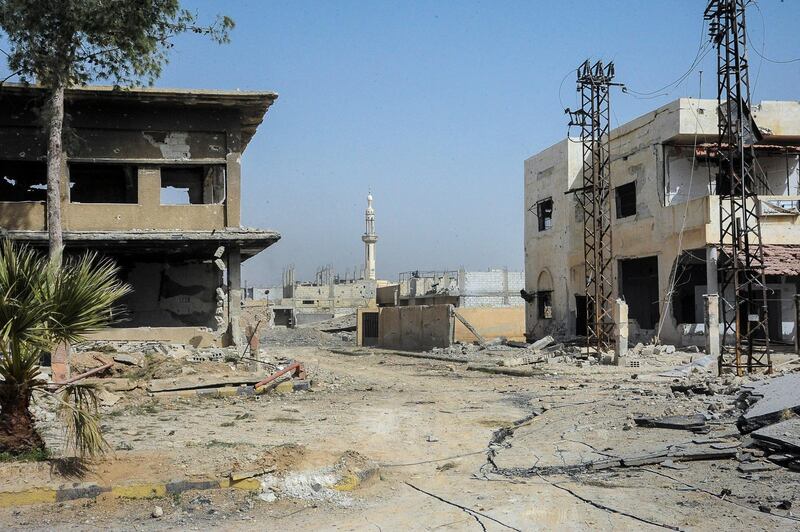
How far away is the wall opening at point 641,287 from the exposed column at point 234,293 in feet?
63.3

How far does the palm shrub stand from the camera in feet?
25.1

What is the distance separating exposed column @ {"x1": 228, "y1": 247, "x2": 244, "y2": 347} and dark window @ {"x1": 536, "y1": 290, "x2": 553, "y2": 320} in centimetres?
2276

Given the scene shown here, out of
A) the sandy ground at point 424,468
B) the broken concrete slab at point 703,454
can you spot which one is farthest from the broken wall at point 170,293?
the broken concrete slab at point 703,454

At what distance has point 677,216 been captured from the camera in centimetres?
3045

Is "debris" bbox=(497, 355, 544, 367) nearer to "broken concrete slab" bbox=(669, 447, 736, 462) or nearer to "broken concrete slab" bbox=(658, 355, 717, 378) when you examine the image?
"broken concrete slab" bbox=(658, 355, 717, 378)

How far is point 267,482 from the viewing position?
8.05 metres

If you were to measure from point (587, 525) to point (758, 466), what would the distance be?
273 cm

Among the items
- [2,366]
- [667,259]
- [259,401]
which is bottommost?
[259,401]

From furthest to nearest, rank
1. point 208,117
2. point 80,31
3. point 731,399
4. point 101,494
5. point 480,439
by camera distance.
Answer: point 208,117 < point 80,31 < point 731,399 < point 480,439 < point 101,494

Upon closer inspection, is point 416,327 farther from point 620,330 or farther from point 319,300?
point 319,300

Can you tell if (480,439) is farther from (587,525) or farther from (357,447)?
(587,525)

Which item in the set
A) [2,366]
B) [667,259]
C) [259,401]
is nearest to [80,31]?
[259,401]

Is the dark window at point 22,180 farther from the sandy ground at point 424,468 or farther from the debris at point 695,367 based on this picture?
the debris at point 695,367

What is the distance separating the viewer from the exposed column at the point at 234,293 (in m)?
21.5
